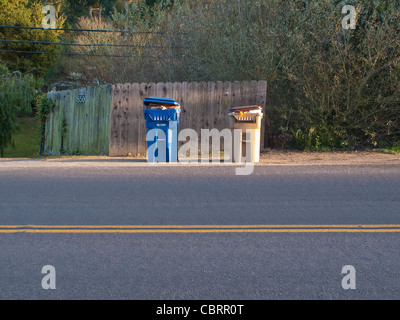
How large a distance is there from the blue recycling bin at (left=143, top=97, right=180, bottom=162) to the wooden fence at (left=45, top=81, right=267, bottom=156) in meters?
2.38

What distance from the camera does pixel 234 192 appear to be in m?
7.96

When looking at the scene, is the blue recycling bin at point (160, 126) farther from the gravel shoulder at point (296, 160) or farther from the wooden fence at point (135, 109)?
the wooden fence at point (135, 109)

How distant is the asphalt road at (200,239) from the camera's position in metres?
4.20

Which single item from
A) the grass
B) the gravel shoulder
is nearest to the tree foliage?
the grass

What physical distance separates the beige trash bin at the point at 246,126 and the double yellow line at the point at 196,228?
5595mm

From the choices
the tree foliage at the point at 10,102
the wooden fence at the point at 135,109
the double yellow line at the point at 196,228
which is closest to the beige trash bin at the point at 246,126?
the wooden fence at the point at 135,109

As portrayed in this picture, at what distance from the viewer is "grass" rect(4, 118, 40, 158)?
2230 centimetres

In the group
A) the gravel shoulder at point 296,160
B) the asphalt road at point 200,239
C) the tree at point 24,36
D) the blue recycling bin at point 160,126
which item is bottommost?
the asphalt road at point 200,239

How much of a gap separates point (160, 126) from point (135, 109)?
2.69 meters

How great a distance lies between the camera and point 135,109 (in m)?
13.6

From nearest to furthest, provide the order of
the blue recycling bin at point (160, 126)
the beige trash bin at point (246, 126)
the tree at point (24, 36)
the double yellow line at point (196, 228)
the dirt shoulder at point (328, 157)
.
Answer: the double yellow line at point (196, 228), the blue recycling bin at point (160, 126), the beige trash bin at point (246, 126), the dirt shoulder at point (328, 157), the tree at point (24, 36)

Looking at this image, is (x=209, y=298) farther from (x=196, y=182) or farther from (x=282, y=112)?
(x=282, y=112)

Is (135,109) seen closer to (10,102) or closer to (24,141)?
(10,102)

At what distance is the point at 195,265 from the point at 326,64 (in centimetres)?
1079
